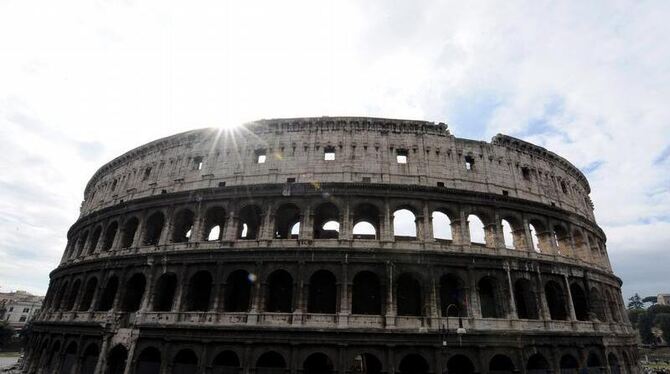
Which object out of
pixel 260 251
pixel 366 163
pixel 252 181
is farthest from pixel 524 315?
pixel 252 181

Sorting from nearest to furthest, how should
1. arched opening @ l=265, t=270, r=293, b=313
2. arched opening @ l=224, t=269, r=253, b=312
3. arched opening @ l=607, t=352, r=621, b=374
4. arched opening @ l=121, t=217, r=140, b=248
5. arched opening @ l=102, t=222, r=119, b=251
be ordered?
arched opening @ l=265, t=270, r=293, b=313 < arched opening @ l=224, t=269, r=253, b=312 < arched opening @ l=607, t=352, r=621, b=374 < arched opening @ l=121, t=217, r=140, b=248 < arched opening @ l=102, t=222, r=119, b=251

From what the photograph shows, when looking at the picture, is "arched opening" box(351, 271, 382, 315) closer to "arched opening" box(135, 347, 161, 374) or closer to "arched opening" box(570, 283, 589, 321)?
"arched opening" box(135, 347, 161, 374)

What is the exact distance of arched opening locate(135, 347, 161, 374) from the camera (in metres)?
20.4

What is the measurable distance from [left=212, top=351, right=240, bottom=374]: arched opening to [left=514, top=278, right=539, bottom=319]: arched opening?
55.4 ft

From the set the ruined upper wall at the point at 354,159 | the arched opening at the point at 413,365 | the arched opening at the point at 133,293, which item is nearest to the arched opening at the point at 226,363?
the arched opening at the point at 133,293

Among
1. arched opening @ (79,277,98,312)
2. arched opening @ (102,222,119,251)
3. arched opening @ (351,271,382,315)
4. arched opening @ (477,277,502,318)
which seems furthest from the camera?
arched opening @ (102,222,119,251)

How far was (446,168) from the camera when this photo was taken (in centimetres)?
2319

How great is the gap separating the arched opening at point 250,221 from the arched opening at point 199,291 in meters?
3.37

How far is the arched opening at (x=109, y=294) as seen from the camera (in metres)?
24.4

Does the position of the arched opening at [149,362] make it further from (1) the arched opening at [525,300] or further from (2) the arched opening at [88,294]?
(1) the arched opening at [525,300]

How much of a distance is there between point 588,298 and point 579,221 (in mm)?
5998

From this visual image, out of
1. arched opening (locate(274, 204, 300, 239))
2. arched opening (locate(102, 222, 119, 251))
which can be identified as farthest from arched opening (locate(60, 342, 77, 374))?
arched opening (locate(274, 204, 300, 239))

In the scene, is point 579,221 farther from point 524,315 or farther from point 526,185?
point 524,315

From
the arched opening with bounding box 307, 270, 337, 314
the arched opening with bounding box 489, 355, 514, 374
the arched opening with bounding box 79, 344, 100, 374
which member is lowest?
the arched opening with bounding box 79, 344, 100, 374
